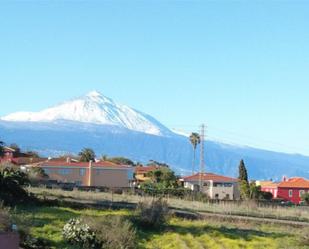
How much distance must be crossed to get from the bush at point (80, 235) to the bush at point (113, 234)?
7.3 inches

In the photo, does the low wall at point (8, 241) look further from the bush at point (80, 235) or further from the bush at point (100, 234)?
the bush at point (80, 235)

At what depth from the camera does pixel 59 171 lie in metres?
98.8

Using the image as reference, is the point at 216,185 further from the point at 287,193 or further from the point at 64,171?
the point at 64,171

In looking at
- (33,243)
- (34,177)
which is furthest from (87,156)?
(33,243)

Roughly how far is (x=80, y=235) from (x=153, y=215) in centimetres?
803

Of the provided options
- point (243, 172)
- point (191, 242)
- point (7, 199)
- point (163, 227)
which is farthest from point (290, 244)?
point (243, 172)

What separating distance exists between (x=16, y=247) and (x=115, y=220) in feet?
33.1

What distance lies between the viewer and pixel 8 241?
10.8 m

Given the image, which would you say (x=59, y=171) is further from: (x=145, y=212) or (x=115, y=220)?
(x=115, y=220)

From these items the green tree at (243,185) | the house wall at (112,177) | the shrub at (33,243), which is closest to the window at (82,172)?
the house wall at (112,177)

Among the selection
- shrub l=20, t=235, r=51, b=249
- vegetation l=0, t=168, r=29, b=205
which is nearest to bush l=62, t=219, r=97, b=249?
shrub l=20, t=235, r=51, b=249

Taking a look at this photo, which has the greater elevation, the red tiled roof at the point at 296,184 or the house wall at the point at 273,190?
the red tiled roof at the point at 296,184

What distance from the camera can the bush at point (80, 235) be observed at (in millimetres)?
20219

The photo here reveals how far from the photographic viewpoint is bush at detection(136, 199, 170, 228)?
92.4 feet
